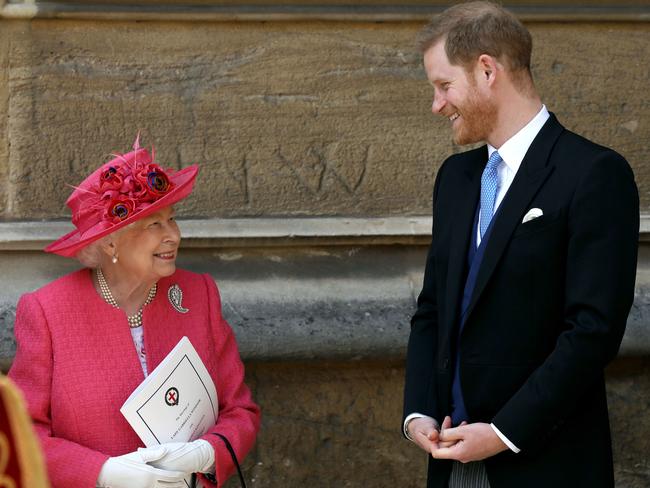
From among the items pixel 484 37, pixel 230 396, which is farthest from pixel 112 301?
pixel 484 37

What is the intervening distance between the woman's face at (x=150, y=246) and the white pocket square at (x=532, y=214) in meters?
0.88

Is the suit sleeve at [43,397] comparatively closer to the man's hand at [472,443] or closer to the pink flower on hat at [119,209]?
the pink flower on hat at [119,209]

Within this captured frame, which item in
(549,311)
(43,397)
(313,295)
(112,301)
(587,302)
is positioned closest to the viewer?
Result: (587,302)

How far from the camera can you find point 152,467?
2.86m

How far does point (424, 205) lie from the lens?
4.23 meters

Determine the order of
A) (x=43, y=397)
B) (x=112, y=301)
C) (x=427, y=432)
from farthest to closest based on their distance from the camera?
(x=112, y=301) → (x=43, y=397) → (x=427, y=432)

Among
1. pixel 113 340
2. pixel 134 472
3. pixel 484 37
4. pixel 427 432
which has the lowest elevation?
pixel 134 472

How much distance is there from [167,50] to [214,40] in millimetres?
160

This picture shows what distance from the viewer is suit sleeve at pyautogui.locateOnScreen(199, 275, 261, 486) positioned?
121 inches

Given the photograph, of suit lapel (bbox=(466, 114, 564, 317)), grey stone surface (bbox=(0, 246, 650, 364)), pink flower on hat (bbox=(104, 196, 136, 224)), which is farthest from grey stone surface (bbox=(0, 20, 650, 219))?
suit lapel (bbox=(466, 114, 564, 317))

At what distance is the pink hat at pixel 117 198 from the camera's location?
9.75 ft

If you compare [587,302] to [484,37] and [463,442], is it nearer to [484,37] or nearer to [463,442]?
[463,442]

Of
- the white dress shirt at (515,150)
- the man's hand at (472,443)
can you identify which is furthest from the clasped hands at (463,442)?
the white dress shirt at (515,150)

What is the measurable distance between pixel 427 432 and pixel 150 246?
2.70ft
